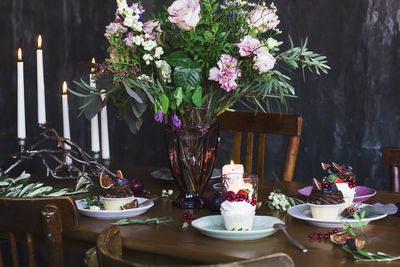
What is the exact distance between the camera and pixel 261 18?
1564mm

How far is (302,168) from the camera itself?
3.11m

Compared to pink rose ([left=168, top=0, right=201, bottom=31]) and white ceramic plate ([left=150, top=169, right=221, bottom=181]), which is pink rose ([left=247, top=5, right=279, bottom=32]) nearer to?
pink rose ([left=168, top=0, right=201, bottom=31])

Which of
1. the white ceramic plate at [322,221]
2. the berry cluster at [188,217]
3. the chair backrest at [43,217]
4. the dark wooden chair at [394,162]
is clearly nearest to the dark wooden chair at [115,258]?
the chair backrest at [43,217]

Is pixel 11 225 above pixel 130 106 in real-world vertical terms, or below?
below

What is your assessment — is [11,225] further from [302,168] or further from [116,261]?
[302,168]

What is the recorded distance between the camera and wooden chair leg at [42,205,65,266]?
3.72 feet

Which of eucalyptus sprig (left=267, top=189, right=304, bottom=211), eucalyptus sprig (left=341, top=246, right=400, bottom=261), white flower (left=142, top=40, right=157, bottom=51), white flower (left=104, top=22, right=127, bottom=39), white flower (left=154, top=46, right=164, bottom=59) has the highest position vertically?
white flower (left=104, top=22, right=127, bottom=39)

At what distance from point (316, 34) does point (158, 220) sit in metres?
1.91

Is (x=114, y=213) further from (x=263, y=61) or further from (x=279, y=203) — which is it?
(x=263, y=61)

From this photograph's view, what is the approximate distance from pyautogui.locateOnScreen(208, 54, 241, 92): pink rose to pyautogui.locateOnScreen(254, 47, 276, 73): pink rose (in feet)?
0.19

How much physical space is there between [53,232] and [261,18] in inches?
32.6

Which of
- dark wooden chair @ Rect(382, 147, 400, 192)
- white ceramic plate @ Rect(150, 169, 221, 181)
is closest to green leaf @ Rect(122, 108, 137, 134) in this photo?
white ceramic plate @ Rect(150, 169, 221, 181)

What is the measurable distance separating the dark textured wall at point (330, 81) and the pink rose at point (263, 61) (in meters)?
1.56

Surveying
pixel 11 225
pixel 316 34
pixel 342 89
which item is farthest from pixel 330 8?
pixel 11 225
